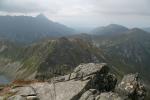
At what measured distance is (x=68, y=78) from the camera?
5547cm

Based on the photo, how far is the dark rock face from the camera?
47.5 m

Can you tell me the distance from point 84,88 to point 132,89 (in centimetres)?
814

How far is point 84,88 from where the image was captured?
4925 centimetres

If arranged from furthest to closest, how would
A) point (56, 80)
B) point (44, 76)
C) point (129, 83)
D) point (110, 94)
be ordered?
point (44, 76) → point (56, 80) → point (129, 83) → point (110, 94)

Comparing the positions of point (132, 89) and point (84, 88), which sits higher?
point (84, 88)

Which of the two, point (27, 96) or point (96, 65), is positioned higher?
point (96, 65)

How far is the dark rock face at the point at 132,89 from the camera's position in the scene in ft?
156

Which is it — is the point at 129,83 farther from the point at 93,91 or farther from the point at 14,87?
the point at 14,87

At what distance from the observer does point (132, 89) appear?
157 feet

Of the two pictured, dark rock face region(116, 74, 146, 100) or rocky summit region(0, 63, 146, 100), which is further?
dark rock face region(116, 74, 146, 100)

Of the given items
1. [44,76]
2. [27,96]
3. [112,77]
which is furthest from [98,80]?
[44,76]

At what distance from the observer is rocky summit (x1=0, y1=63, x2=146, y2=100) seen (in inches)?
1864

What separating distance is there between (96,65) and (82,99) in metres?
12.1

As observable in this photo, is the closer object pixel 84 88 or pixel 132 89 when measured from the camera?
pixel 132 89
